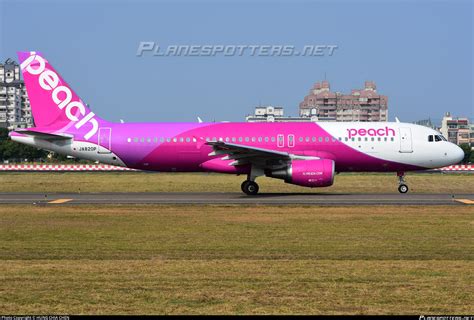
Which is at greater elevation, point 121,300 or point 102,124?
point 102,124

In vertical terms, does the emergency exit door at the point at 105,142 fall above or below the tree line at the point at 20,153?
below

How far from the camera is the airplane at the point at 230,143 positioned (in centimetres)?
3859

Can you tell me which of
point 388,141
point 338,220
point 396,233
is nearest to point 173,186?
point 388,141

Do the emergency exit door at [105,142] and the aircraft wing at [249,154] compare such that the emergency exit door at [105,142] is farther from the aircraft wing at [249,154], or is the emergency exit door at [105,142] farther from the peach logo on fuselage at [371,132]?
the peach logo on fuselage at [371,132]

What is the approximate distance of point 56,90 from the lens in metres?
41.0

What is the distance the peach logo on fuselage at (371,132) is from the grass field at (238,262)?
10.8 meters

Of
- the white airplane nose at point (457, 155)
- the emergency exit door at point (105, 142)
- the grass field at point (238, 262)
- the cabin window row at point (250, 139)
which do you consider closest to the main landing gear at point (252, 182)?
the cabin window row at point (250, 139)

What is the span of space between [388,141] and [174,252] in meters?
22.8

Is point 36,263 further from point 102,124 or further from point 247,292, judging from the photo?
point 102,124

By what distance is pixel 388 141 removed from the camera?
1529 inches

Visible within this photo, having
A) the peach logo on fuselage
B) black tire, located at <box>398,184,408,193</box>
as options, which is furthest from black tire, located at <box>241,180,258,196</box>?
black tire, located at <box>398,184,408,193</box>

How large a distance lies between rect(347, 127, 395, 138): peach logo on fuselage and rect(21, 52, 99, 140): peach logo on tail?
46.6ft

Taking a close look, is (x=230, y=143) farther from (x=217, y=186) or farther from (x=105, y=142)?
(x=217, y=186)

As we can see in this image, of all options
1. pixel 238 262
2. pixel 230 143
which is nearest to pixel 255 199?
pixel 230 143
